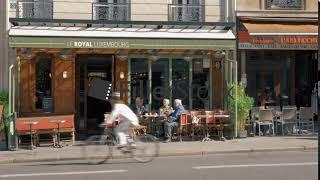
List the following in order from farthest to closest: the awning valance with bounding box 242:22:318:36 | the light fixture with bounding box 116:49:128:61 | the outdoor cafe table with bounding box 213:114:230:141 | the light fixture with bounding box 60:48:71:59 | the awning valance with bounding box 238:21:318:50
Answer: the awning valance with bounding box 242:22:318:36
the awning valance with bounding box 238:21:318:50
the light fixture with bounding box 116:49:128:61
the light fixture with bounding box 60:48:71:59
the outdoor cafe table with bounding box 213:114:230:141

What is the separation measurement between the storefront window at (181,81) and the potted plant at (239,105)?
215cm

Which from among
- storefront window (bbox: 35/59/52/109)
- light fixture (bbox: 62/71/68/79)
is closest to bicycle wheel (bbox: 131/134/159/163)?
light fixture (bbox: 62/71/68/79)

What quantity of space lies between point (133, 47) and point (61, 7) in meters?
3.36

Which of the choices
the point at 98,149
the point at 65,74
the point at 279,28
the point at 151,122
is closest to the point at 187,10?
the point at 279,28

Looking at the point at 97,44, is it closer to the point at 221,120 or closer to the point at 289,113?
the point at 221,120

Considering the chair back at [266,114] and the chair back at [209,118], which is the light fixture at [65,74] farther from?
the chair back at [266,114]

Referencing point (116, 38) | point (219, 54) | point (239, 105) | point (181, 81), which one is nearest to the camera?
point (116, 38)

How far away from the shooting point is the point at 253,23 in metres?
20.5

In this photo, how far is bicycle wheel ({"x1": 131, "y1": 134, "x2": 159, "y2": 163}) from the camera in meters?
13.6

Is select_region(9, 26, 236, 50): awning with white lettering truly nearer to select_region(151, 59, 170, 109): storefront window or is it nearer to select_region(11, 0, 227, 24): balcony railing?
select_region(11, 0, 227, 24): balcony railing

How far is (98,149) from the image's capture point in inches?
541

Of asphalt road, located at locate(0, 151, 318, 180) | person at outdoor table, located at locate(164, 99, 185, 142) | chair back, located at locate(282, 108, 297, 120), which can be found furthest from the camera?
chair back, located at locate(282, 108, 297, 120)

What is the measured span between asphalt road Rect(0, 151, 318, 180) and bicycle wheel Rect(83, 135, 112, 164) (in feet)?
0.75

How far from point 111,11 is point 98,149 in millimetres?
7392
